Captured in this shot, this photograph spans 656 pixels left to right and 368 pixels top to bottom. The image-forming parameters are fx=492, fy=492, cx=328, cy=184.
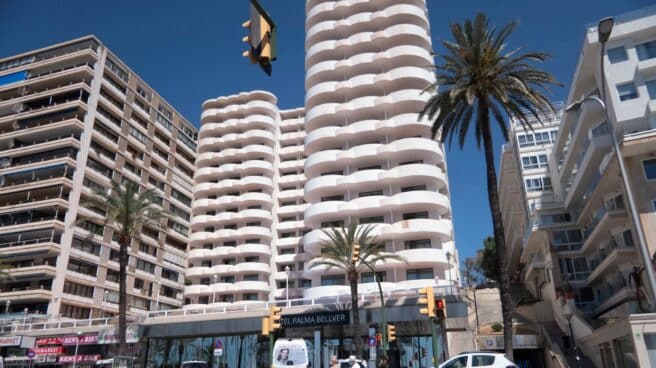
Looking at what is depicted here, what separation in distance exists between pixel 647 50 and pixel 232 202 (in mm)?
56280

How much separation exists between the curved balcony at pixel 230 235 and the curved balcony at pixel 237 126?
17689 millimetres

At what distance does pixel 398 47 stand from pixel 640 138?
113 ft

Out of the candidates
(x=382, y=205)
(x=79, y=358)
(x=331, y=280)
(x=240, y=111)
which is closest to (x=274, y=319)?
(x=331, y=280)

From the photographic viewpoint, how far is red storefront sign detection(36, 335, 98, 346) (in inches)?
1603

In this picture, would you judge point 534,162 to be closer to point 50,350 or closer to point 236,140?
point 236,140

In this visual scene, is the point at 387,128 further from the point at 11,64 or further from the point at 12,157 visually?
the point at 11,64

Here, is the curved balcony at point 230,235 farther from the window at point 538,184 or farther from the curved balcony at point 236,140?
the window at point 538,184

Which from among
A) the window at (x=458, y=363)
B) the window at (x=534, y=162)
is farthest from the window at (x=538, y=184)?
the window at (x=458, y=363)

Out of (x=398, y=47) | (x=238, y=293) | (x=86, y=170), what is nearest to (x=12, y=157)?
(x=86, y=170)

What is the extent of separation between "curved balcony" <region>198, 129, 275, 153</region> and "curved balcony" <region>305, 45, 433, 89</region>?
17563 millimetres

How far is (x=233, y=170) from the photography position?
77500 mm

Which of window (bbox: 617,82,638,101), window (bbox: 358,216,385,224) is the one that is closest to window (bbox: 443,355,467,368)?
window (bbox: 617,82,638,101)

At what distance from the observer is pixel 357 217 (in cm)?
5288

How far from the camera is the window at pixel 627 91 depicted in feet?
107
